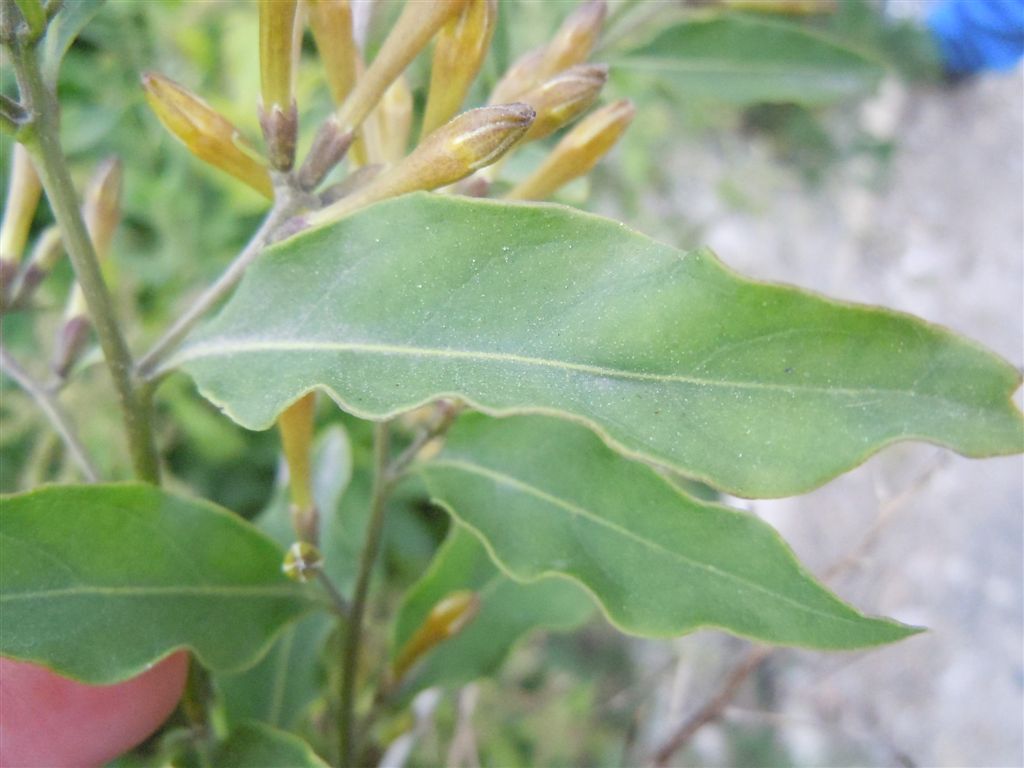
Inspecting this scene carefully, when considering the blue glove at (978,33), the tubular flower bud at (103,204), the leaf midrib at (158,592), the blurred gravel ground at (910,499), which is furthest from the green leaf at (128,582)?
the blue glove at (978,33)

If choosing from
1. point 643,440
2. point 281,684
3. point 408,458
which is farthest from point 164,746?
point 643,440

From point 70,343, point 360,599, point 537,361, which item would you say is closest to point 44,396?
point 70,343

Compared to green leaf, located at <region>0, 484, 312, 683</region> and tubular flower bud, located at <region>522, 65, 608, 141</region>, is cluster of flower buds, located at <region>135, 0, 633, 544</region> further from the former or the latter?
green leaf, located at <region>0, 484, 312, 683</region>

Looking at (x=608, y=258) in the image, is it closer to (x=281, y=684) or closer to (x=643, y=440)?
(x=643, y=440)

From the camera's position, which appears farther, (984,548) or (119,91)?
(984,548)

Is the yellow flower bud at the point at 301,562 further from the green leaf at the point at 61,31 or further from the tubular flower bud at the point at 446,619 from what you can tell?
the green leaf at the point at 61,31

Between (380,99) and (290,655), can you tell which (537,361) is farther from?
(290,655)
